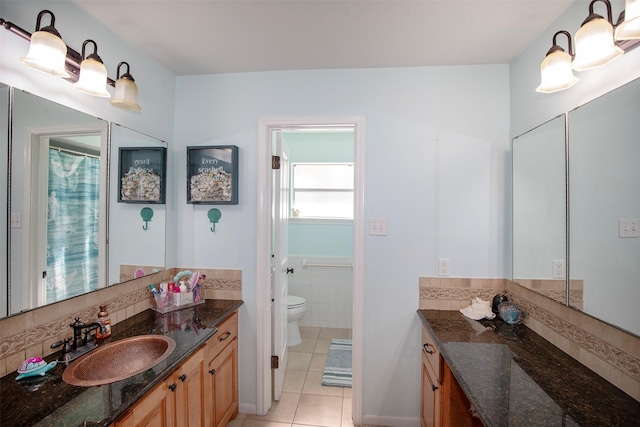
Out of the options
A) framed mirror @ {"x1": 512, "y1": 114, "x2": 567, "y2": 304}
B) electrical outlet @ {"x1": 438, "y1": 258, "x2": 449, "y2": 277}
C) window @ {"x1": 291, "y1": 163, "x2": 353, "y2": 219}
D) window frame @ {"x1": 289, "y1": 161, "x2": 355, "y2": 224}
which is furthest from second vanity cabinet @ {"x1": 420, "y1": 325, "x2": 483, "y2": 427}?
window @ {"x1": 291, "y1": 163, "x2": 353, "y2": 219}

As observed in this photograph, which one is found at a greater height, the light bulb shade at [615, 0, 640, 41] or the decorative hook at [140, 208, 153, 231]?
the light bulb shade at [615, 0, 640, 41]

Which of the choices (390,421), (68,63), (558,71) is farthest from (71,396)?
(558,71)

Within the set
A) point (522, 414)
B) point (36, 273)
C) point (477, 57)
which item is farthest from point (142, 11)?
point (522, 414)

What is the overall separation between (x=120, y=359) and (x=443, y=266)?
1.94m

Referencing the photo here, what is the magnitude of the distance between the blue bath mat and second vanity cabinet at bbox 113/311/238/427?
2.84ft

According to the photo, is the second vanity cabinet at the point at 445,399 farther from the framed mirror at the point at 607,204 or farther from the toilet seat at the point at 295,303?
the toilet seat at the point at 295,303

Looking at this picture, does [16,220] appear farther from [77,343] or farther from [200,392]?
[200,392]

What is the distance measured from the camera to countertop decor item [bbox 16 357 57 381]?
1.08 m

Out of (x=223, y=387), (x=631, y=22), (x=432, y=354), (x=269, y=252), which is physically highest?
(x=631, y=22)

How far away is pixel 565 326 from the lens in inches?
55.3

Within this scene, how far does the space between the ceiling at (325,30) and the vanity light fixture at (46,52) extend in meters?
0.44

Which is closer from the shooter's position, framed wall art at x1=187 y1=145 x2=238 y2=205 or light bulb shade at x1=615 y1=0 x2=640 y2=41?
light bulb shade at x1=615 y1=0 x2=640 y2=41

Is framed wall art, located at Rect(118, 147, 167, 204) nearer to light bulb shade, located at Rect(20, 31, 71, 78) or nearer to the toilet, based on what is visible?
light bulb shade, located at Rect(20, 31, 71, 78)

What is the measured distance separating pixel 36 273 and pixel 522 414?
197cm
